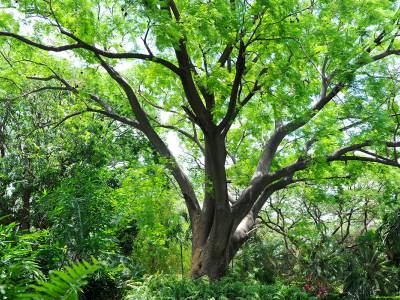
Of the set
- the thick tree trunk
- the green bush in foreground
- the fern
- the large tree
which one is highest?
the large tree

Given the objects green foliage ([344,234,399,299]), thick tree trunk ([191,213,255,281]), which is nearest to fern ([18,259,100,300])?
thick tree trunk ([191,213,255,281])

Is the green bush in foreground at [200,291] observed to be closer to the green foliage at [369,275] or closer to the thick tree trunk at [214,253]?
the thick tree trunk at [214,253]

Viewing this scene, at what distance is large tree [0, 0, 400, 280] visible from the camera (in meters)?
6.59

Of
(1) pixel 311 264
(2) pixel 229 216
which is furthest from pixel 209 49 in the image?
(1) pixel 311 264

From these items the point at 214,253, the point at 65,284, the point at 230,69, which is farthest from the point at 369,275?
the point at 65,284

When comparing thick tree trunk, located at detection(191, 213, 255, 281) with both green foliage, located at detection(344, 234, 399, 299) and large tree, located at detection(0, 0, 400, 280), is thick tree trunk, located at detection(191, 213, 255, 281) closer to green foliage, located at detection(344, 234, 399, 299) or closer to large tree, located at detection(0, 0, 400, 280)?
large tree, located at detection(0, 0, 400, 280)

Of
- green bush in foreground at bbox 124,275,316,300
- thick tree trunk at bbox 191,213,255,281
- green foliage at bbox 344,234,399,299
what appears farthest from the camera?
green foliage at bbox 344,234,399,299

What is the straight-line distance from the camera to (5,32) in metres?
6.80

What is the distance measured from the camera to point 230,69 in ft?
28.9

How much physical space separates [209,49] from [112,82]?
316cm

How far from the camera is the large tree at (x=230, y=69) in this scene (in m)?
6.59

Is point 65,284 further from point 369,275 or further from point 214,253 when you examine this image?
point 369,275

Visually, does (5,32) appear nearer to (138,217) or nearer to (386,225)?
(138,217)

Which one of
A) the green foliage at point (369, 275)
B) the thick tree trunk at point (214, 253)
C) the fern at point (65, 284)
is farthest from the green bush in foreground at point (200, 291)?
the green foliage at point (369, 275)
